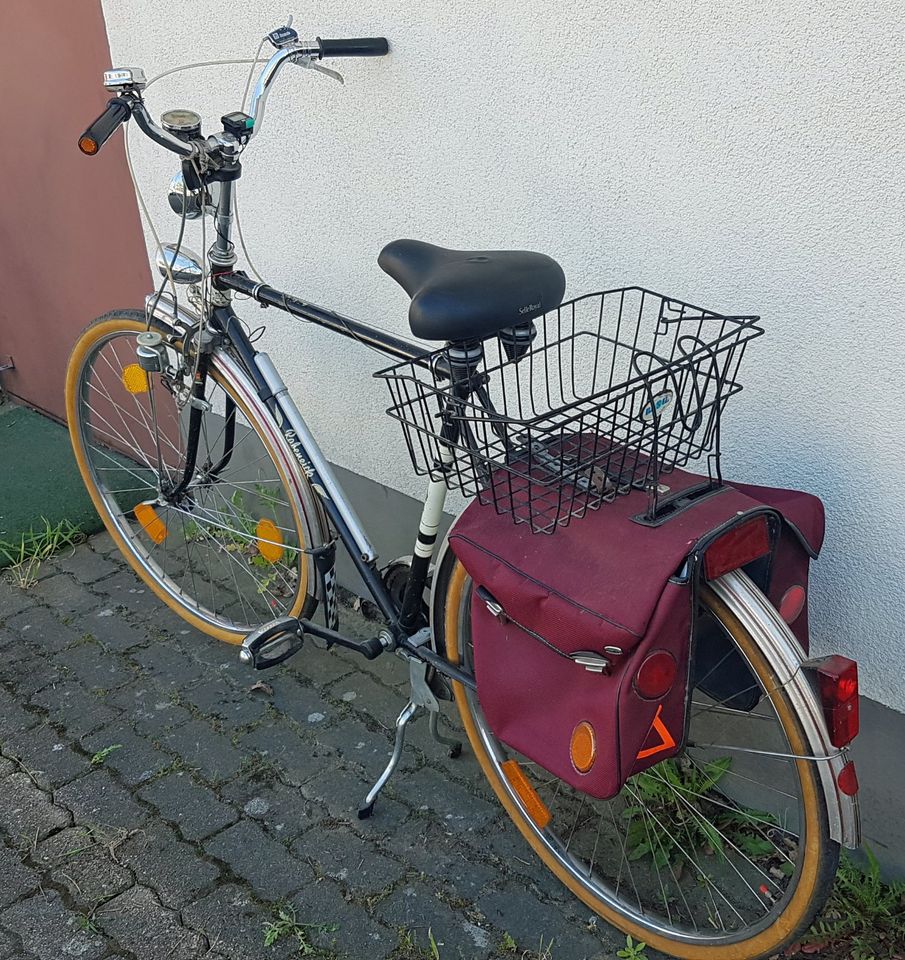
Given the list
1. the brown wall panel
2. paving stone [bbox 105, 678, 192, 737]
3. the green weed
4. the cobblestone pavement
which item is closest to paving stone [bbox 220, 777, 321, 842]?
the cobblestone pavement

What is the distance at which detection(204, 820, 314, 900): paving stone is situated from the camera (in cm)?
240

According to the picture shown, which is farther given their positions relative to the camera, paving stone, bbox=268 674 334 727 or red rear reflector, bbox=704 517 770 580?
paving stone, bbox=268 674 334 727

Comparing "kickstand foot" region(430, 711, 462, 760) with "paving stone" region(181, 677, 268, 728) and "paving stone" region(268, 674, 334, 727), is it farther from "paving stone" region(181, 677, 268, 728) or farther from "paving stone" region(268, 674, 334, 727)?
"paving stone" region(181, 677, 268, 728)

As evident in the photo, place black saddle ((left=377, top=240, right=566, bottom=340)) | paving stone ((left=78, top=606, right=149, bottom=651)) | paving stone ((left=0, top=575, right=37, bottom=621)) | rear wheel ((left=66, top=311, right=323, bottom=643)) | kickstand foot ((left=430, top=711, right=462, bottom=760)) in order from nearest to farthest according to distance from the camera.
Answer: black saddle ((left=377, top=240, right=566, bottom=340)), kickstand foot ((left=430, top=711, right=462, bottom=760)), rear wheel ((left=66, top=311, right=323, bottom=643)), paving stone ((left=78, top=606, right=149, bottom=651)), paving stone ((left=0, top=575, right=37, bottom=621))

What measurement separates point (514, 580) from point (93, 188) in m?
2.87

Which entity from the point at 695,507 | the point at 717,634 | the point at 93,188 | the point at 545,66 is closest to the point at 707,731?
the point at 717,634

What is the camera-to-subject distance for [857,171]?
6.24 feet

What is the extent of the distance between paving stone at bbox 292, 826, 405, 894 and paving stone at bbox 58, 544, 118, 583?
1605 millimetres

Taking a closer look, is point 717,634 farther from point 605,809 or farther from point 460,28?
point 460,28

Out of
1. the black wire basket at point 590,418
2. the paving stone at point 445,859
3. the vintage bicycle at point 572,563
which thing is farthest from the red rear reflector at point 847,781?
the paving stone at point 445,859

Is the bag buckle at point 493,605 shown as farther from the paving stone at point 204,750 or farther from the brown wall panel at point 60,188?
the brown wall panel at point 60,188

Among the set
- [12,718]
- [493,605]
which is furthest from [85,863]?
[493,605]

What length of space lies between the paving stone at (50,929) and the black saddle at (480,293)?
5.17 feet

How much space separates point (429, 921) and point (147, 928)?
2.12 ft
